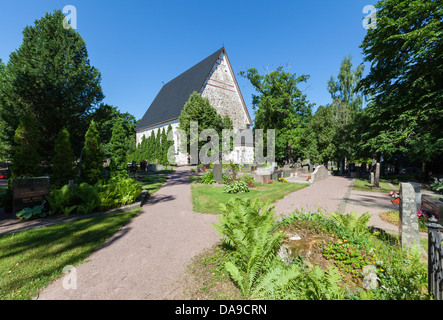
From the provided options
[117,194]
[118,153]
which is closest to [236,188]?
[117,194]

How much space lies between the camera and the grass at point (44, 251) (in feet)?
9.87

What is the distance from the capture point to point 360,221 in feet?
14.2

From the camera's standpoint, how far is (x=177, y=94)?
39.2 metres

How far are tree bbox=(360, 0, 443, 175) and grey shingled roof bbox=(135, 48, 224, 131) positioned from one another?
25534 mm

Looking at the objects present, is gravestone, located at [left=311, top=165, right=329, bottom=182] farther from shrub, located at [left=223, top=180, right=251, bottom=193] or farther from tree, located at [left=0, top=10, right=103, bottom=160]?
tree, located at [left=0, top=10, right=103, bottom=160]

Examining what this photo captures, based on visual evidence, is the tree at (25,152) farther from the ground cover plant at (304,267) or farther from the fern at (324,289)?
the fern at (324,289)

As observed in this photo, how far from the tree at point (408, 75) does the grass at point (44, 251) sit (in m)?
17.7

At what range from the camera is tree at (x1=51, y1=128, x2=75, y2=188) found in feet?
28.9

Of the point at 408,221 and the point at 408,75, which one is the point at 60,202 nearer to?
the point at 408,221

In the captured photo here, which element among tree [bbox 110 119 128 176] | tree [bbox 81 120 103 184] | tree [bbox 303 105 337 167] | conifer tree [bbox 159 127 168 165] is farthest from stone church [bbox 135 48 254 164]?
tree [bbox 110 119 128 176]

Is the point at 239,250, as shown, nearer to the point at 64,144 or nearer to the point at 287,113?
the point at 64,144

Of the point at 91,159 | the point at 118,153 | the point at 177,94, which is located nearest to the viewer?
the point at 118,153

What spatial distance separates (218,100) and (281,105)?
13.5 meters
